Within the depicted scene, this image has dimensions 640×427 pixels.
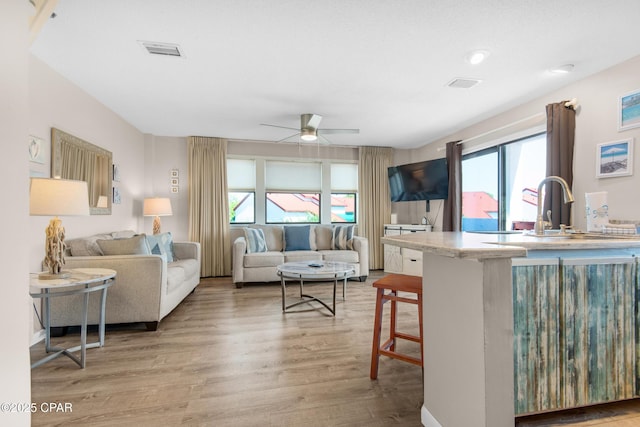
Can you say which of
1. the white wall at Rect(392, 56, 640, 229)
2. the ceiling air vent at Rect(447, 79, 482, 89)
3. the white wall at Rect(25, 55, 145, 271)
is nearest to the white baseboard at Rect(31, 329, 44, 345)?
the white wall at Rect(25, 55, 145, 271)

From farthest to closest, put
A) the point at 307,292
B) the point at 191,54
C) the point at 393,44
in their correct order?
the point at 307,292 → the point at 191,54 → the point at 393,44

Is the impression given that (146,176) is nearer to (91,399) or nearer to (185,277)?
(185,277)

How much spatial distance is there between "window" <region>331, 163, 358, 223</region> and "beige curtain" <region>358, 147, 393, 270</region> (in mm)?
214

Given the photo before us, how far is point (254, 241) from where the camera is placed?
4.69 meters

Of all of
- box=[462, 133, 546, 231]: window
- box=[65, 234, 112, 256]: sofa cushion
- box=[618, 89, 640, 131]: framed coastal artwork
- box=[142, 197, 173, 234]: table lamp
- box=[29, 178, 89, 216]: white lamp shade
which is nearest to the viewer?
box=[29, 178, 89, 216]: white lamp shade

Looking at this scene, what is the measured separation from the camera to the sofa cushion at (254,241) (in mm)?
4643

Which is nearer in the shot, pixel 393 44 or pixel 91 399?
pixel 91 399

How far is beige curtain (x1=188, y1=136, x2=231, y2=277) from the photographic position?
16.4ft

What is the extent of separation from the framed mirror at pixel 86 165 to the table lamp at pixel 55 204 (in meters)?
1.00

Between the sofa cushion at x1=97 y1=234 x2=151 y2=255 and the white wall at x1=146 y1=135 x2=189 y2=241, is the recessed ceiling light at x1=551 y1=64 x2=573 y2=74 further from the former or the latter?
the white wall at x1=146 y1=135 x2=189 y2=241

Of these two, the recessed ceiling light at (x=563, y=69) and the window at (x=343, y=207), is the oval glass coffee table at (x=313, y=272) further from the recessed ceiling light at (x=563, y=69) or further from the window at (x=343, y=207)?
the recessed ceiling light at (x=563, y=69)

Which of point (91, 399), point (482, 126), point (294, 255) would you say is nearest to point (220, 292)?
point (294, 255)

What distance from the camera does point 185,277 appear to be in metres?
3.45

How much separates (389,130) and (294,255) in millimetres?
2473
